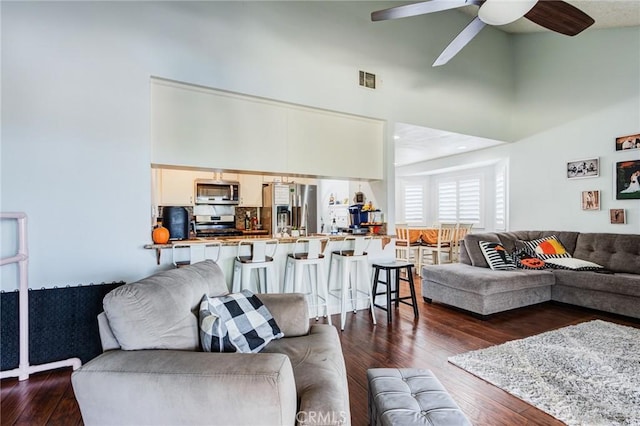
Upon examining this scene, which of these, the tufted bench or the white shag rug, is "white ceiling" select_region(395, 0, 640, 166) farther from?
the tufted bench

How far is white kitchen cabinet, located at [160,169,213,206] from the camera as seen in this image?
5.33 m

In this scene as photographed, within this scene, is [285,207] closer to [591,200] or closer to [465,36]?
[465,36]

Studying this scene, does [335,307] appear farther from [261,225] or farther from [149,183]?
[261,225]

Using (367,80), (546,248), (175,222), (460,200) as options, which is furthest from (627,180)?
(175,222)

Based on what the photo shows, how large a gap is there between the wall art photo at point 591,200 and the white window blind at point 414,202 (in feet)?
12.3

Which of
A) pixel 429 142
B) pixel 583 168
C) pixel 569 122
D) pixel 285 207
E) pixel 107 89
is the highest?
pixel 569 122

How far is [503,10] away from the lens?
2.23m

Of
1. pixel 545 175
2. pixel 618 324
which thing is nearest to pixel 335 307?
pixel 618 324

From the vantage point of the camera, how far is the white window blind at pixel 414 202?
818 centimetres

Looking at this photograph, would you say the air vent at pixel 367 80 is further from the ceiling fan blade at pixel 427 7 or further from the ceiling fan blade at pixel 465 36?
the ceiling fan blade at pixel 427 7

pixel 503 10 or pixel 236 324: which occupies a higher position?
pixel 503 10

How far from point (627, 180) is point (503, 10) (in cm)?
353

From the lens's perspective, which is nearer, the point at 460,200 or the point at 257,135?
the point at 257,135

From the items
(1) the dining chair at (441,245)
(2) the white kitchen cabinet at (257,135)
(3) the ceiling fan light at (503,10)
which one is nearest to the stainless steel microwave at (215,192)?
(2) the white kitchen cabinet at (257,135)
